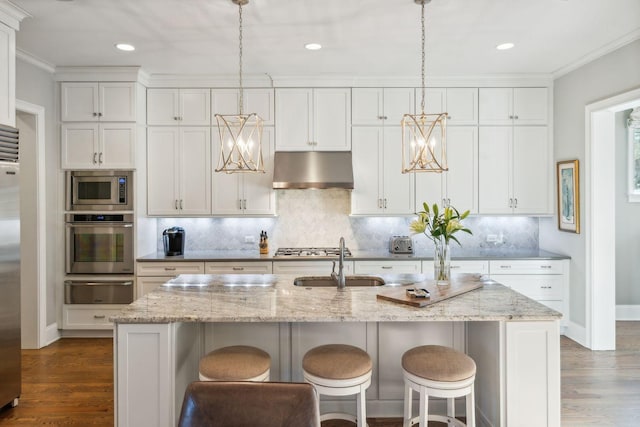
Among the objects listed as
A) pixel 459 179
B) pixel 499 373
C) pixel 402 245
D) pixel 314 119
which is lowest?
pixel 499 373

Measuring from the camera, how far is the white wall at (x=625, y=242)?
5.27 metres

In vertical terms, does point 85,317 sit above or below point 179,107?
below

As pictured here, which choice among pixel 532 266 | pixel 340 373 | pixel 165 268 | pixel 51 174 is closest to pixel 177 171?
pixel 165 268

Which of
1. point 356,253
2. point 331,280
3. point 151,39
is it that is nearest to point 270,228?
point 356,253

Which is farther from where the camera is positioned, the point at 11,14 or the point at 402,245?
the point at 402,245

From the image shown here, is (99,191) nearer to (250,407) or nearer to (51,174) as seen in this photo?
(51,174)

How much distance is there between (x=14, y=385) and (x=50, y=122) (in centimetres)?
268

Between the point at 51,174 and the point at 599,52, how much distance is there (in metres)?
5.57

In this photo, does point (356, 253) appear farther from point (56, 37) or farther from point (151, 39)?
point (56, 37)

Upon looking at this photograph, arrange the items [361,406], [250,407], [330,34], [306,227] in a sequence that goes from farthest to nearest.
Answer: [306,227] < [330,34] < [361,406] < [250,407]

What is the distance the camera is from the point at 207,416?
4.25 feet

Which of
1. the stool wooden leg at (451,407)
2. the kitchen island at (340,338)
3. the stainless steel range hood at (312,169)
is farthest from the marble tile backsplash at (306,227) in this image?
the stool wooden leg at (451,407)

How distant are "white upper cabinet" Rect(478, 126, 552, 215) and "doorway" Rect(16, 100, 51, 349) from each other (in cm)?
466

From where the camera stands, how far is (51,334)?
4.41 metres
